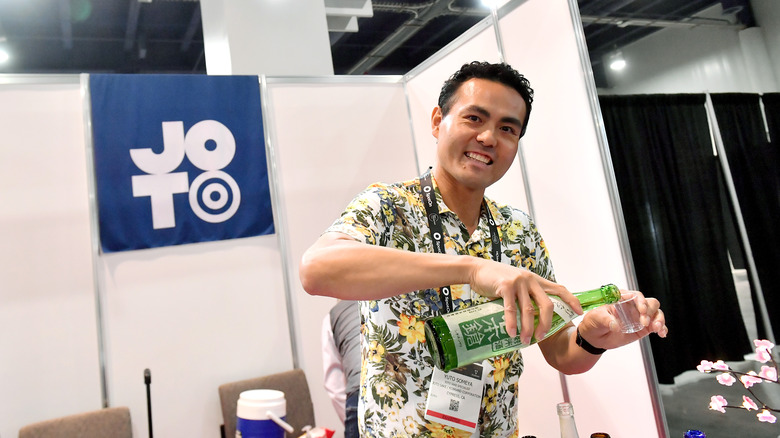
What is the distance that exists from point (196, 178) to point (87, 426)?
144 cm

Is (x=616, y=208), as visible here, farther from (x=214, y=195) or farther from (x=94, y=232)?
(x=94, y=232)

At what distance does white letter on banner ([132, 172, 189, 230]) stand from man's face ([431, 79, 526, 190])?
8.46 ft

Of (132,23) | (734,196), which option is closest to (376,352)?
(734,196)

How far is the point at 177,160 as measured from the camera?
3355 mm

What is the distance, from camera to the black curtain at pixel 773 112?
299 centimetres

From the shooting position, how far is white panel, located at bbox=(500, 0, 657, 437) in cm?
246

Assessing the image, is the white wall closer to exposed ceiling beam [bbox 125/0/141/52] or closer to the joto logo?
the joto logo

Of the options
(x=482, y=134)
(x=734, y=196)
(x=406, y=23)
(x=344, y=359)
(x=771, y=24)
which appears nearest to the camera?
(x=482, y=134)

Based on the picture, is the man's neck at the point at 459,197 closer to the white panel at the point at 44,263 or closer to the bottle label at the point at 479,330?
the bottle label at the point at 479,330

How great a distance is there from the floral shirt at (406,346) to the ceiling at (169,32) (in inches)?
157

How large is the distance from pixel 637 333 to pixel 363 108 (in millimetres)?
3087

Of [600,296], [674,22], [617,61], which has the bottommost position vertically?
[600,296]

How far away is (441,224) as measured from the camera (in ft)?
3.53

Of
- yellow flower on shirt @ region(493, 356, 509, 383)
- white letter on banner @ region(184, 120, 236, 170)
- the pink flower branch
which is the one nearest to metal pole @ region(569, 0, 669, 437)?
the pink flower branch
